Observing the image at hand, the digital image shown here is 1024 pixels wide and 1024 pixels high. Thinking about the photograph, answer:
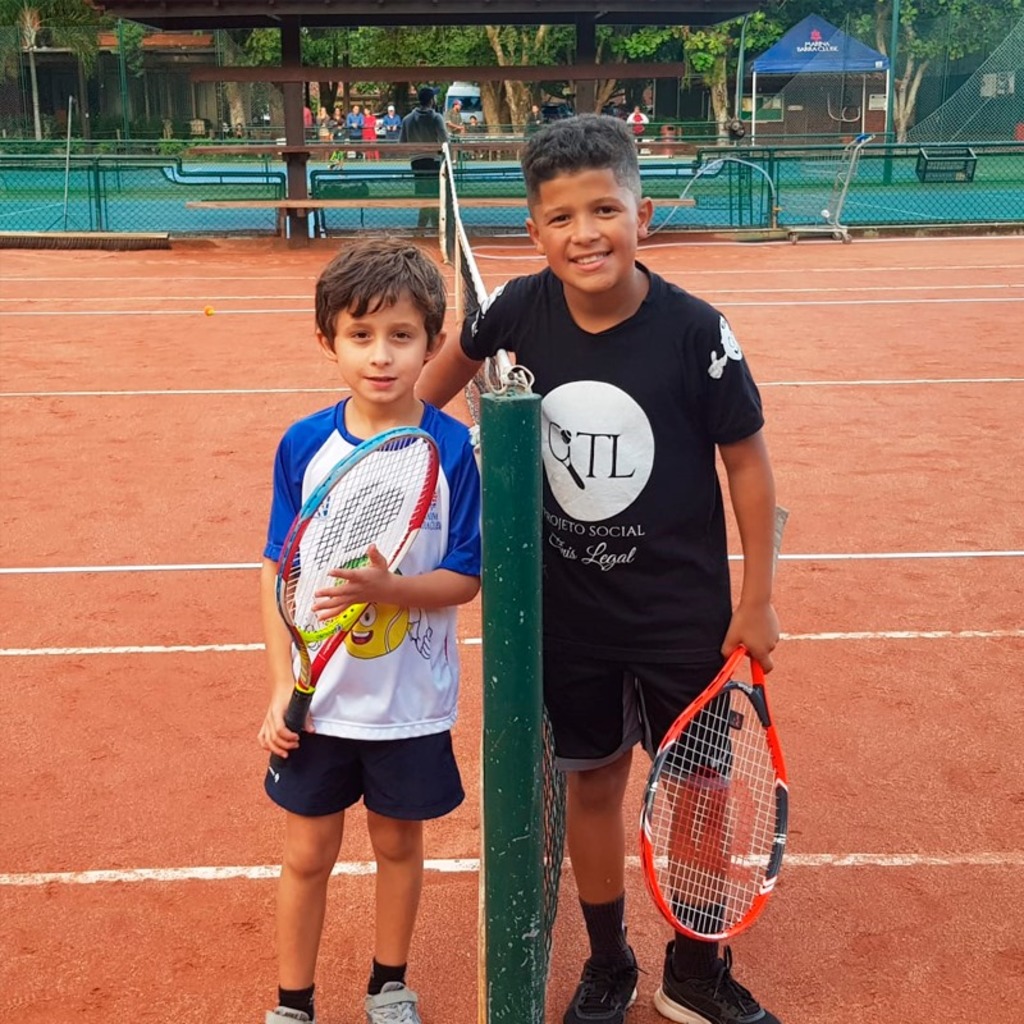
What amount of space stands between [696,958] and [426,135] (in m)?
20.5

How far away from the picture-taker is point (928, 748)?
4.69m

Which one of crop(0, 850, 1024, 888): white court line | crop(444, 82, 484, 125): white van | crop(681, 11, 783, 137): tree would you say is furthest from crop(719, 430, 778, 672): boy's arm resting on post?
crop(444, 82, 484, 125): white van

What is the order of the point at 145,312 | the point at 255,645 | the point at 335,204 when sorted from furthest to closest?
the point at 335,204, the point at 145,312, the point at 255,645

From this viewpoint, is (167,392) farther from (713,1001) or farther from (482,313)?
(713,1001)

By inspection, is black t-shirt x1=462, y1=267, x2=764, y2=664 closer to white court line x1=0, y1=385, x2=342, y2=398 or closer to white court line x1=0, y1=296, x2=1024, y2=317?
white court line x1=0, y1=385, x2=342, y2=398

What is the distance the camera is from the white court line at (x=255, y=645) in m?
5.63

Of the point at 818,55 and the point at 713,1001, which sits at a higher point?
the point at 818,55

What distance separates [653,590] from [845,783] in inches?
71.1

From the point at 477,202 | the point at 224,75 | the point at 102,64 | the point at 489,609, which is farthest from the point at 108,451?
the point at 102,64

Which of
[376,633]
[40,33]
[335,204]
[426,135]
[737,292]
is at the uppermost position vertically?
[40,33]

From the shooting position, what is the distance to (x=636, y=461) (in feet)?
9.45

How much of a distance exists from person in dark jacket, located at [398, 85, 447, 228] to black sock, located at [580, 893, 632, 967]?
1931 cm

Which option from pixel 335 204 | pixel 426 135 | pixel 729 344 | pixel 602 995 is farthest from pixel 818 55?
pixel 602 995

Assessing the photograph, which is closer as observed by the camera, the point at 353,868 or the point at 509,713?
the point at 509,713
